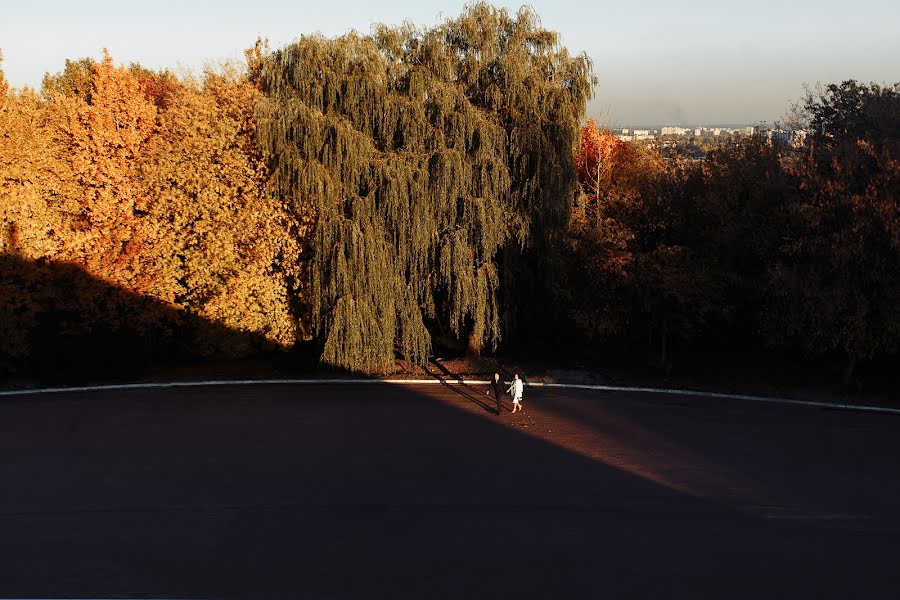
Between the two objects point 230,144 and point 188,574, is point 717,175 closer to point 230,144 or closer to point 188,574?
point 230,144

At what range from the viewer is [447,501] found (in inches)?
548

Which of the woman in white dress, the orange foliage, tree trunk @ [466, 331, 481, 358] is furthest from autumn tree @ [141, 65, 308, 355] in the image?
the woman in white dress

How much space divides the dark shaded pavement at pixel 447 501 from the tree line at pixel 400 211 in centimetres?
458

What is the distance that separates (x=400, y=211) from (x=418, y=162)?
5.51 feet

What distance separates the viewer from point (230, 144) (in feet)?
82.4

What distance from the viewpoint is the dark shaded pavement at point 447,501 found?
36.4ft

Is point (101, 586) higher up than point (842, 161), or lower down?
lower down

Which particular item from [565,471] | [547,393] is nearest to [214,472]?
[565,471]

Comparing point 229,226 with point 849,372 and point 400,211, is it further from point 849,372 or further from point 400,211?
point 849,372

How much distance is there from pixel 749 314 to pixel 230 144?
18.8 metres

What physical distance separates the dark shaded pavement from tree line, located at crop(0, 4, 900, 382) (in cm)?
458

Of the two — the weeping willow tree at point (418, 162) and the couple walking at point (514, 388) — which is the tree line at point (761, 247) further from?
the couple walking at point (514, 388)

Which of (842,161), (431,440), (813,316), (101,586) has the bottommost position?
(101,586)

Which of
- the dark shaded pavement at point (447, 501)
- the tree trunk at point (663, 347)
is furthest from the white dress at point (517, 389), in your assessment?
the tree trunk at point (663, 347)
